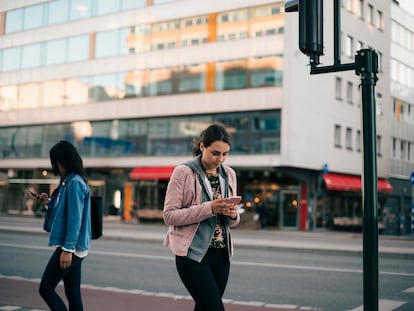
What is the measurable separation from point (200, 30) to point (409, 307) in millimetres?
29529

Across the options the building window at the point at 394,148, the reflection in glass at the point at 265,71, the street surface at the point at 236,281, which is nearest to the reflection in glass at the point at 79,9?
the reflection in glass at the point at 265,71

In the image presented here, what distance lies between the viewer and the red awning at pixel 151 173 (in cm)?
3588

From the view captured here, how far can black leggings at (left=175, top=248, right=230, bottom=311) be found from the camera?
4.10 metres

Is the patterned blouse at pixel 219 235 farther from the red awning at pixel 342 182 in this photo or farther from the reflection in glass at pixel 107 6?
the reflection in glass at pixel 107 6

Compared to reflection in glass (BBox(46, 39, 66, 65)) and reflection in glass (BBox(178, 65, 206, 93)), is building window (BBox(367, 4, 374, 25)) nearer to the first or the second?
reflection in glass (BBox(178, 65, 206, 93))

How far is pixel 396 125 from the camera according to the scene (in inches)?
1688

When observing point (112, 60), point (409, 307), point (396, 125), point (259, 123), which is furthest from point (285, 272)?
point (396, 125)

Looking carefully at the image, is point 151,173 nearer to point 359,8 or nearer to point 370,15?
point 359,8

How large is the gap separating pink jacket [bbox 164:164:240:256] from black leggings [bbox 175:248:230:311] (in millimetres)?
113

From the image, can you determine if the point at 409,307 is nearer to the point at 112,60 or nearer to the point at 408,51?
the point at 112,60

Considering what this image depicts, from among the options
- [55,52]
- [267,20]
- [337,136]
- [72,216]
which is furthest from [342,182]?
[72,216]

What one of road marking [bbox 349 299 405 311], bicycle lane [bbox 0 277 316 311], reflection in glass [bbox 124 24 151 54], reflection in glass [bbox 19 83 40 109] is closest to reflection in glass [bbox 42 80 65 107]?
reflection in glass [bbox 19 83 40 109]

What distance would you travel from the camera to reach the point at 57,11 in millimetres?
43625

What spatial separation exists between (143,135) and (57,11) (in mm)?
12548
